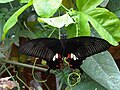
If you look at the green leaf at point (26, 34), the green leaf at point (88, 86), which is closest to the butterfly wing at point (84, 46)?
the green leaf at point (88, 86)

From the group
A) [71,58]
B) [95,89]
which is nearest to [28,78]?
[95,89]

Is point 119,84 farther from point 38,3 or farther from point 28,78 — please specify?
point 28,78

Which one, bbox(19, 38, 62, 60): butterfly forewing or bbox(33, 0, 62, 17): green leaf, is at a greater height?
bbox(33, 0, 62, 17): green leaf

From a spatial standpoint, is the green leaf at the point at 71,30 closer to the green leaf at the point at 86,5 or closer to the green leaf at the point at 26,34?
the green leaf at the point at 86,5

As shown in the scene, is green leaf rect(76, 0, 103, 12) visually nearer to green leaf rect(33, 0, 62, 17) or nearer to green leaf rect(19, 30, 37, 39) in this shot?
green leaf rect(33, 0, 62, 17)

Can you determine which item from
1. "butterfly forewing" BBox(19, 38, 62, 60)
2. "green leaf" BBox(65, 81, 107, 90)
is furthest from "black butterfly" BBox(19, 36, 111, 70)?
"green leaf" BBox(65, 81, 107, 90)

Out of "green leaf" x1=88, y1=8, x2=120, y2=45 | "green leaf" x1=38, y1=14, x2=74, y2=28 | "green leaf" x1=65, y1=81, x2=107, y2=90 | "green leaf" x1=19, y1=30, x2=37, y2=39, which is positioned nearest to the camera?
"green leaf" x1=38, y1=14, x2=74, y2=28
